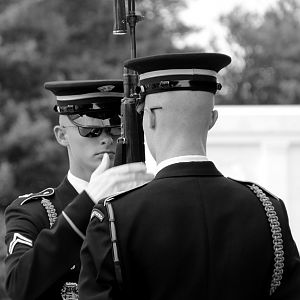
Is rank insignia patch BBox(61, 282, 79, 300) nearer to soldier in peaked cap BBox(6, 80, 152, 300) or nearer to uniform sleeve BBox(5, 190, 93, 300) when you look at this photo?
soldier in peaked cap BBox(6, 80, 152, 300)

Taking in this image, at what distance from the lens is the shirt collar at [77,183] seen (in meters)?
4.42

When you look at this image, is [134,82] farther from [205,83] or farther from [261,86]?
[261,86]

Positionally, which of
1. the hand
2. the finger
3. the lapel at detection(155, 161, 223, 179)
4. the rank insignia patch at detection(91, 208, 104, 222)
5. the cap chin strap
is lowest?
the rank insignia patch at detection(91, 208, 104, 222)

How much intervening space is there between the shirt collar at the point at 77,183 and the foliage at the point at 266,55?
26.5 meters

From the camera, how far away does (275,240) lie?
3422 millimetres

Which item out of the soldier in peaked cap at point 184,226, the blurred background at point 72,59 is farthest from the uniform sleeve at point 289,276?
the blurred background at point 72,59

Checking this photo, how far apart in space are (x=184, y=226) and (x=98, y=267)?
0.32 metres

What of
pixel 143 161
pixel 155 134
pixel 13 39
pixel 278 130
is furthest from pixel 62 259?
pixel 13 39

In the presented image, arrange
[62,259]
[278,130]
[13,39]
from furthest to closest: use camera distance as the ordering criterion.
Answer: [13,39], [278,130], [62,259]

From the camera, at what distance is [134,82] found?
3.96m

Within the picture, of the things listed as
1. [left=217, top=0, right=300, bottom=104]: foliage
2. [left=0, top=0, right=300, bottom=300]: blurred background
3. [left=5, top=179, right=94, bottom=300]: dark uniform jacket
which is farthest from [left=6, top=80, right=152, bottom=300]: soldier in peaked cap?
[left=217, top=0, right=300, bottom=104]: foliage

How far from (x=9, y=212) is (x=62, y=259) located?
0.61m

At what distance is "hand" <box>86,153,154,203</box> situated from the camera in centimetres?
364

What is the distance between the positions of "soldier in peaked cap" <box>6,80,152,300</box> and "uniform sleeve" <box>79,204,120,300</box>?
327 mm
